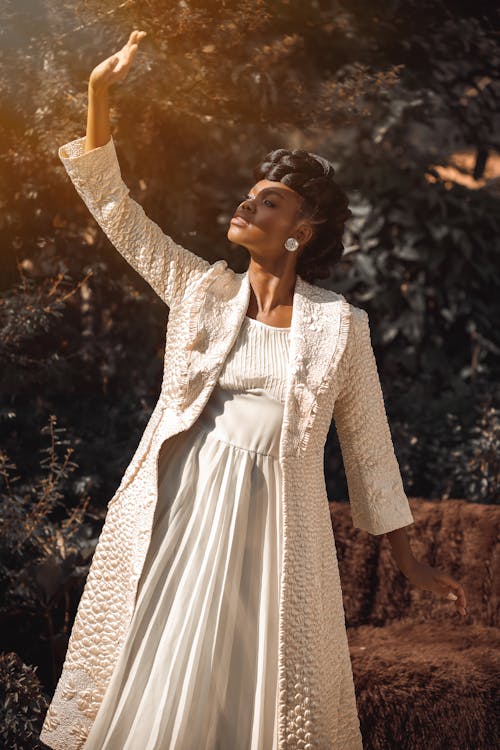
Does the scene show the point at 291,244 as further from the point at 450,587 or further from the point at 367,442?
the point at 450,587

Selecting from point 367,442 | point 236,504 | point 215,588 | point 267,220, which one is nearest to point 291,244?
point 267,220

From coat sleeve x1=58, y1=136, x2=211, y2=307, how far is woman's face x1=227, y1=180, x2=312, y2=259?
0.46ft

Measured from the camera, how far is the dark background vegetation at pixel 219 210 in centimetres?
424

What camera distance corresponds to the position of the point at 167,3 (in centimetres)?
429

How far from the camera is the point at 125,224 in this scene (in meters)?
2.26

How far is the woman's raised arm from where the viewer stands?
213 cm

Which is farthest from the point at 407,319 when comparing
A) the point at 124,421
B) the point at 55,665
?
the point at 55,665

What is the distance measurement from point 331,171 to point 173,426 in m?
0.78

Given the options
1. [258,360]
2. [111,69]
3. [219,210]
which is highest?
[111,69]

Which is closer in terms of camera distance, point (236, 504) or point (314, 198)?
point (236, 504)

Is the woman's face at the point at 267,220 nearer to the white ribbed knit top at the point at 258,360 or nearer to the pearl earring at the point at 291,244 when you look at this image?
the pearl earring at the point at 291,244

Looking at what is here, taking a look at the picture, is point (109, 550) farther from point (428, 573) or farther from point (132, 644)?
point (428, 573)

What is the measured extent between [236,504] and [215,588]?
7.6 inches

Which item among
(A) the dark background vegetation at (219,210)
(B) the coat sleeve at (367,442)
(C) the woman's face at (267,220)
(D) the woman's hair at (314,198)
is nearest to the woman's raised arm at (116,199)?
(C) the woman's face at (267,220)
